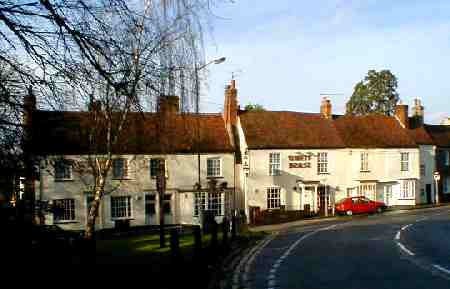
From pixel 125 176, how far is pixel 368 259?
2873 centimetres

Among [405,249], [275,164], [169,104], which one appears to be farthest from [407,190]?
[169,104]

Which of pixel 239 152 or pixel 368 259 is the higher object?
pixel 239 152

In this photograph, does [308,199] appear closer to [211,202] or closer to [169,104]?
[211,202]

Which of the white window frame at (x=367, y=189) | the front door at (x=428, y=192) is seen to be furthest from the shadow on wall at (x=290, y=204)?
the front door at (x=428, y=192)

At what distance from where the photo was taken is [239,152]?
50812 millimetres

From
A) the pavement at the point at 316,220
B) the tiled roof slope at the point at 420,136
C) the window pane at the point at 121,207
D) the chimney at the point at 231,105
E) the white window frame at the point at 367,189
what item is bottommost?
the pavement at the point at 316,220

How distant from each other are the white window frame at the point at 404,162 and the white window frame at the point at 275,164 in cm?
1309

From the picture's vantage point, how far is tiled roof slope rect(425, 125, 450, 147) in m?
65.5

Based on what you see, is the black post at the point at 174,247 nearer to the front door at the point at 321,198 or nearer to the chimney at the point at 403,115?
the front door at the point at 321,198

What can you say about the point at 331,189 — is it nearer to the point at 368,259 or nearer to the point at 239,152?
the point at 239,152

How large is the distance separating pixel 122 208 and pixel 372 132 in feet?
81.7

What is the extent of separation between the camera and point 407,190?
57812 mm

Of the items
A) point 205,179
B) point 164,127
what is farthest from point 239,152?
point 164,127

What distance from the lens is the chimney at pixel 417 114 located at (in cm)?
6381
